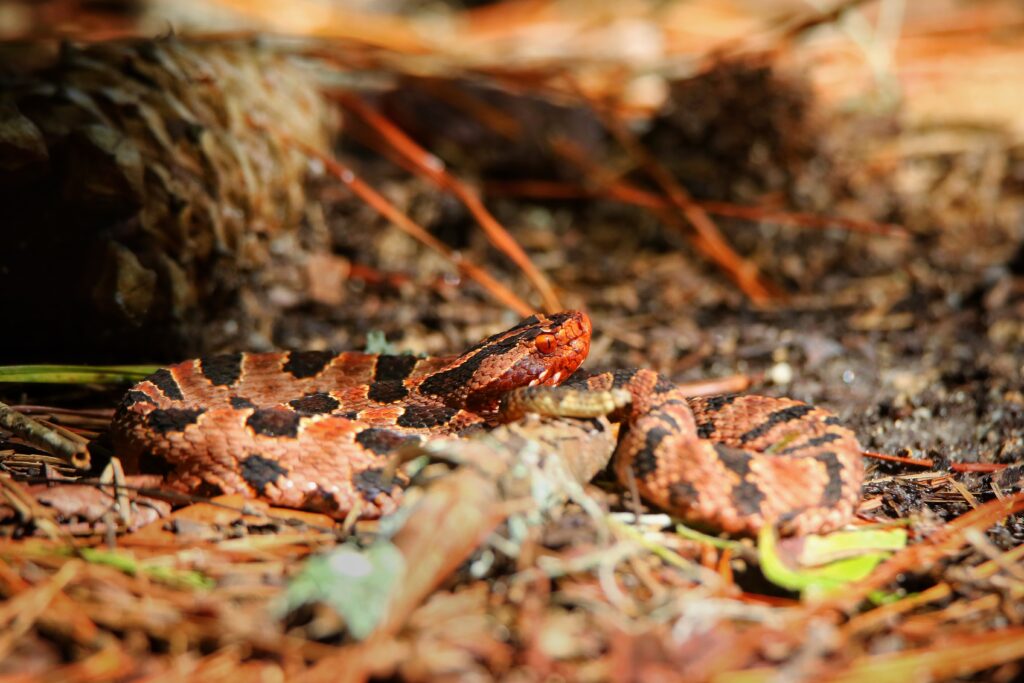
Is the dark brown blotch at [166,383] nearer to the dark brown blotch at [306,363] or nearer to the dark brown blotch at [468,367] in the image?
the dark brown blotch at [306,363]

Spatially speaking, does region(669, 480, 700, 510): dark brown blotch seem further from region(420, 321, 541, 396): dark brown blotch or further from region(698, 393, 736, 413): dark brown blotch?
region(420, 321, 541, 396): dark brown blotch

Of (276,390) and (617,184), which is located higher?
(617,184)

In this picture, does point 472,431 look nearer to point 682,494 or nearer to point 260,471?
point 260,471

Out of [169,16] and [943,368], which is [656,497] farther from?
[169,16]

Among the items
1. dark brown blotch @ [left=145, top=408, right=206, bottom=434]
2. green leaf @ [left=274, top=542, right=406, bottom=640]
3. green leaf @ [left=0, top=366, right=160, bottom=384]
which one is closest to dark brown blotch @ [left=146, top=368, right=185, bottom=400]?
green leaf @ [left=0, top=366, right=160, bottom=384]

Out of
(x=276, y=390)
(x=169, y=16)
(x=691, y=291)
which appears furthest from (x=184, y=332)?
(x=169, y=16)

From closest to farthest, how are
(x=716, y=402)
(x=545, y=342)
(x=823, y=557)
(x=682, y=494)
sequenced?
(x=823, y=557) → (x=682, y=494) → (x=716, y=402) → (x=545, y=342)

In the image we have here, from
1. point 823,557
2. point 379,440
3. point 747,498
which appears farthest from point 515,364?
point 823,557
